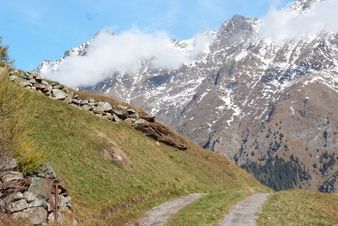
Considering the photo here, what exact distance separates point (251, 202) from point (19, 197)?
2327 cm

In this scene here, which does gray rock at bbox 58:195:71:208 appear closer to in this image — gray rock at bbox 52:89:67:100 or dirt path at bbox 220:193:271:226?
dirt path at bbox 220:193:271:226

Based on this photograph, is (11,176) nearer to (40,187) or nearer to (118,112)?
(40,187)

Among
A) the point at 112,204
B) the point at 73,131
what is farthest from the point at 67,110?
the point at 112,204

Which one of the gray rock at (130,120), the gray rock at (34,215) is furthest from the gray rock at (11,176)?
the gray rock at (130,120)

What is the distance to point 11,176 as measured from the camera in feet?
102

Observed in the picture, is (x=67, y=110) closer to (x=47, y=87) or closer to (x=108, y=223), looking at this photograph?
(x=47, y=87)

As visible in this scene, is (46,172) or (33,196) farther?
(46,172)

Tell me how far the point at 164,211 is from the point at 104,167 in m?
9.65

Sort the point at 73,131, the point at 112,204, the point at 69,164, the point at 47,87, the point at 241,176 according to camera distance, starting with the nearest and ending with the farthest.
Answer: the point at 112,204
the point at 69,164
the point at 73,131
the point at 47,87
the point at 241,176

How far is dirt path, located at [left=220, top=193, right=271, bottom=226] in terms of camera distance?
34516 mm

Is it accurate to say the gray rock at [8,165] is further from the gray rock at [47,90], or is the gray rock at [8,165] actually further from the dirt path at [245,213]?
the gray rock at [47,90]

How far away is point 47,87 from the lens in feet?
216

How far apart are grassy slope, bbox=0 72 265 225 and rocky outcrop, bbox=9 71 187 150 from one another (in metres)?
2.98

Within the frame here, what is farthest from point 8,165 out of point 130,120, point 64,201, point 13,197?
point 130,120
